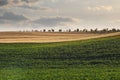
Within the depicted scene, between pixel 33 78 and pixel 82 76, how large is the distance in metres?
3.80

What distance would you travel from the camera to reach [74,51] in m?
49.0

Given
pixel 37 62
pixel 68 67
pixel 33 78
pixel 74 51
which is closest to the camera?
pixel 33 78

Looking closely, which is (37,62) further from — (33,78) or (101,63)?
(33,78)

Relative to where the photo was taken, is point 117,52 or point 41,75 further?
point 117,52

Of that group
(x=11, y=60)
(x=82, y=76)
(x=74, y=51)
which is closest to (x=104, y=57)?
(x=74, y=51)

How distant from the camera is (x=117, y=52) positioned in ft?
151

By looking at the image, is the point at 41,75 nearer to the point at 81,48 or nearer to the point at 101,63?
the point at 101,63

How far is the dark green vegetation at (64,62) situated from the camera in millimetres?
32531

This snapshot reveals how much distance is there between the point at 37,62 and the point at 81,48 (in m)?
10.0

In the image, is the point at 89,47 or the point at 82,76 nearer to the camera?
the point at 82,76

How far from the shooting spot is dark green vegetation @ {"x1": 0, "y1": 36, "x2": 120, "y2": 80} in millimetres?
32531

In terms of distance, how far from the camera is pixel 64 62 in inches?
1656

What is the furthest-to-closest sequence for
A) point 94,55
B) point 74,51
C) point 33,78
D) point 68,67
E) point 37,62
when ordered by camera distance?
point 74,51
point 94,55
point 37,62
point 68,67
point 33,78

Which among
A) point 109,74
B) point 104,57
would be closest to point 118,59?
point 104,57
